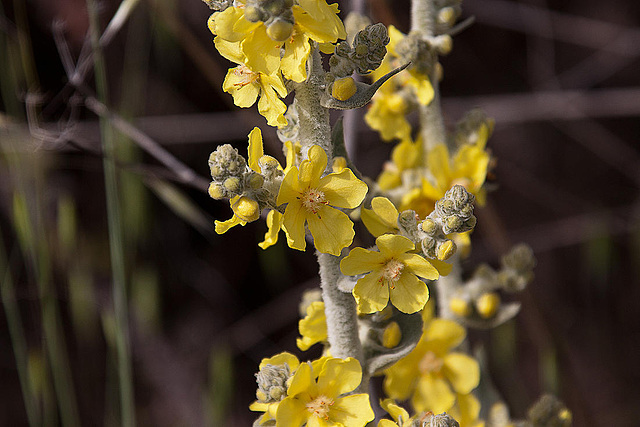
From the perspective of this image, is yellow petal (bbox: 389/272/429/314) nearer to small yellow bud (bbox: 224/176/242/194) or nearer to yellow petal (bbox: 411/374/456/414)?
small yellow bud (bbox: 224/176/242/194)

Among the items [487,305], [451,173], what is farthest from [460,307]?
[451,173]

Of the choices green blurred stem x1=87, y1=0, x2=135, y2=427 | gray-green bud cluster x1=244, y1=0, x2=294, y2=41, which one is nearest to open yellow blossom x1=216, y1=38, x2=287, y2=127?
gray-green bud cluster x1=244, y1=0, x2=294, y2=41

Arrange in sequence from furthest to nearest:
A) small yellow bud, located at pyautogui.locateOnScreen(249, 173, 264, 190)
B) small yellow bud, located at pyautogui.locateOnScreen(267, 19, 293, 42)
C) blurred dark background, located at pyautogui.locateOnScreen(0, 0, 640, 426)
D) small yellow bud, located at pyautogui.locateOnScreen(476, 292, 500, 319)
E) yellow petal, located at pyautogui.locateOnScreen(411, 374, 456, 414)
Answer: blurred dark background, located at pyautogui.locateOnScreen(0, 0, 640, 426) → small yellow bud, located at pyautogui.locateOnScreen(476, 292, 500, 319) → yellow petal, located at pyautogui.locateOnScreen(411, 374, 456, 414) → small yellow bud, located at pyautogui.locateOnScreen(249, 173, 264, 190) → small yellow bud, located at pyautogui.locateOnScreen(267, 19, 293, 42)

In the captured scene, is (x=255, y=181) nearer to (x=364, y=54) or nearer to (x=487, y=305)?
(x=364, y=54)

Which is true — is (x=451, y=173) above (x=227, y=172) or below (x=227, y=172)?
above

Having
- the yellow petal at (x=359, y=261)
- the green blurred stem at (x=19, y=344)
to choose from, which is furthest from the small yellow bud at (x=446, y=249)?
the green blurred stem at (x=19, y=344)

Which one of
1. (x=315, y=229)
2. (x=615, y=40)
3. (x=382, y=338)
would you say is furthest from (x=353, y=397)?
(x=615, y=40)

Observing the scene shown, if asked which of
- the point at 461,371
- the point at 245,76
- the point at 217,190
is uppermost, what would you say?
the point at 245,76
